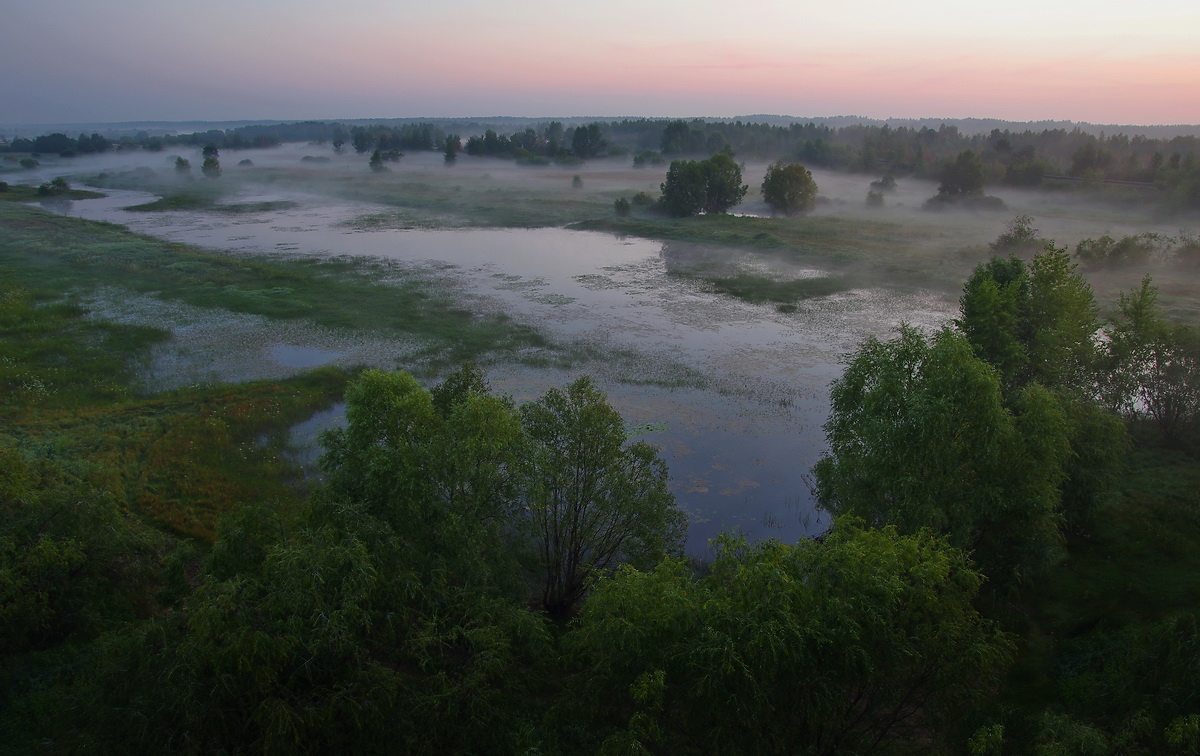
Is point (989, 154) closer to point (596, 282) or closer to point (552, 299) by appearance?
point (596, 282)

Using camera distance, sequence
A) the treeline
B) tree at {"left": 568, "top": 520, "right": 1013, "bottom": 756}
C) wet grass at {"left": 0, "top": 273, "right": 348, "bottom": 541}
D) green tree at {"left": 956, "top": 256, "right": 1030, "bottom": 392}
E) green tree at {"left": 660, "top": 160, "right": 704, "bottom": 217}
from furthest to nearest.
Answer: green tree at {"left": 660, "top": 160, "right": 704, "bottom": 217}, green tree at {"left": 956, "top": 256, "right": 1030, "bottom": 392}, wet grass at {"left": 0, "top": 273, "right": 348, "bottom": 541}, the treeline, tree at {"left": 568, "top": 520, "right": 1013, "bottom": 756}

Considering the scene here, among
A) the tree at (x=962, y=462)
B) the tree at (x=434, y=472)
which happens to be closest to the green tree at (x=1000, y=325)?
the tree at (x=962, y=462)

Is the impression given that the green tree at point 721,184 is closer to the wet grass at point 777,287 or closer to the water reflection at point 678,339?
the water reflection at point 678,339

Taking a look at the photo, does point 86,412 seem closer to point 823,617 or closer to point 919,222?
point 823,617

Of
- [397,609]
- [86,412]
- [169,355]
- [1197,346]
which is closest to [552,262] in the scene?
[169,355]

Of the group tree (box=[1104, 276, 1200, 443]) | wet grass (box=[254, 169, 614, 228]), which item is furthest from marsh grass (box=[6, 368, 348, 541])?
wet grass (box=[254, 169, 614, 228])

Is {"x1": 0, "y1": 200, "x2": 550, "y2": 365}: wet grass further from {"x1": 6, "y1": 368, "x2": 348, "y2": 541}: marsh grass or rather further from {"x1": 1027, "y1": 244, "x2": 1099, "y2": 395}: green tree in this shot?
{"x1": 1027, "y1": 244, "x2": 1099, "y2": 395}: green tree
